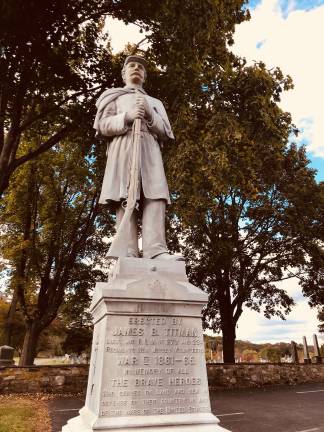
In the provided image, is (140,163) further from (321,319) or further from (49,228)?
(321,319)

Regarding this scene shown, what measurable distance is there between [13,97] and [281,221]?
12.1 meters

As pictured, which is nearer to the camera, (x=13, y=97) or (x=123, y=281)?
(x=123, y=281)

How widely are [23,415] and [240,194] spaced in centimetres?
1207

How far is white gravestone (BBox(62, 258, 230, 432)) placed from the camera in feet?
10.9

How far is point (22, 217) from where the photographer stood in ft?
→ 57.7

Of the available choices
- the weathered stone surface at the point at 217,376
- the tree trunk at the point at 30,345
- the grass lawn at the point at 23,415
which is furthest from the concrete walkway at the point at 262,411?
the tree trunk at the point at 30,345

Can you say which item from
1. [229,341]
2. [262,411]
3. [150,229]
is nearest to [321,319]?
[229,341]

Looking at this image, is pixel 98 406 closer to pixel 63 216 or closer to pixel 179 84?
pixel 179 84

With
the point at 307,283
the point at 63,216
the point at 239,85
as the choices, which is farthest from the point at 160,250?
the point at 307,283

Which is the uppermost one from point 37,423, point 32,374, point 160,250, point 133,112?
point 133,112

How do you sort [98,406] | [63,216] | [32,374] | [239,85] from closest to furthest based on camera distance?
[98,406], [239,85], [32,374], [63,216]

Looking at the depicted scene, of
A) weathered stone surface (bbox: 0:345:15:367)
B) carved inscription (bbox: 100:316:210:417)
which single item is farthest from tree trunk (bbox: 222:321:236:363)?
carved inscription (bbox: 100:316:210:417)

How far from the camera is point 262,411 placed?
8867 mm

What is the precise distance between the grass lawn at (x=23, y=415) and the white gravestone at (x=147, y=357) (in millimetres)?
3873
